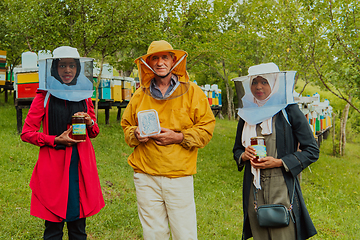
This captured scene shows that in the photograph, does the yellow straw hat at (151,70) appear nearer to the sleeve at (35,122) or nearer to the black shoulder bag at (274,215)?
the sleeve at (35,122)

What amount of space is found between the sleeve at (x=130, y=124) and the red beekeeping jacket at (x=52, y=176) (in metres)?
0.46

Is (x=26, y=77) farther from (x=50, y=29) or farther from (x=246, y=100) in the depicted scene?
(x=246, y=100)

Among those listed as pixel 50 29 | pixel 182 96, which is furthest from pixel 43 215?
pixel 50 29

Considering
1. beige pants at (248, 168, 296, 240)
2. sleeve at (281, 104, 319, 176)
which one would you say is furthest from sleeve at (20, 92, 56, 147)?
sleeve at (281, 104, 319, 176)

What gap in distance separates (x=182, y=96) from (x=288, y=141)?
106 cm

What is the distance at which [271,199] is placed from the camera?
2.68m

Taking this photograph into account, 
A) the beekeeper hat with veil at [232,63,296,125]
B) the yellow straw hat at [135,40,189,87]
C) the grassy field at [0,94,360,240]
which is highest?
the yellow straw hat at [135,40,189,87]

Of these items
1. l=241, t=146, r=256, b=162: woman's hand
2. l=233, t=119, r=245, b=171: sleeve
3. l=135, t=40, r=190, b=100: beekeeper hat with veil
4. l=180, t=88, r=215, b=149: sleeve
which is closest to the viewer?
l=241, t=146, r=256, b=162: woman's hand

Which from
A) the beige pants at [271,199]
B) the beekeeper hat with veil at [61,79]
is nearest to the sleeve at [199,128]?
the beige pants at [271,199]

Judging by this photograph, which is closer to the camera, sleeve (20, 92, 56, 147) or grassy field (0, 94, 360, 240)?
sleeve (20, 92, 56, 147)

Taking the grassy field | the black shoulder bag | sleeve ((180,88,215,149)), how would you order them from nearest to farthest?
1. the black shoulder bag
2. sleeve ((180,88,215,149))
3. the grassy field

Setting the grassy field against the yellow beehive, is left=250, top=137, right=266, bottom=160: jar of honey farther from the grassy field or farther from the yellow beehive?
the yellow beehive

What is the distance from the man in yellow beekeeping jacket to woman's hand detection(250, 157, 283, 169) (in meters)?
0.52

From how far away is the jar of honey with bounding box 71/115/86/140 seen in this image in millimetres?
2861
